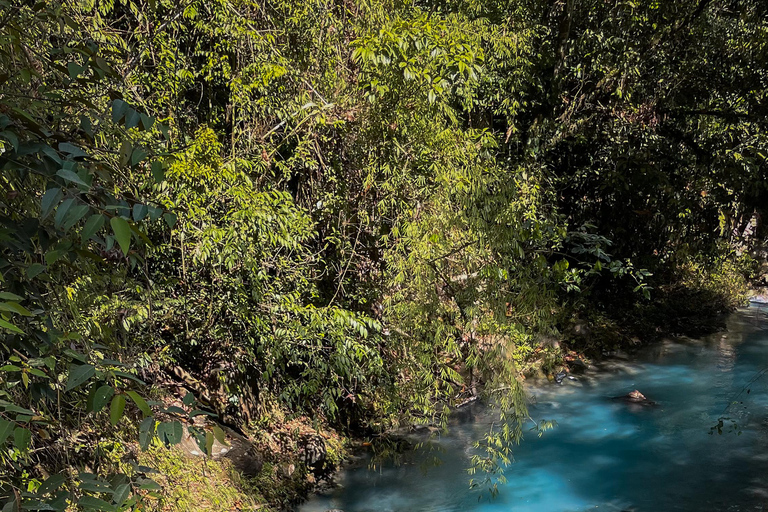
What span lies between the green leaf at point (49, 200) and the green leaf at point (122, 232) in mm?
138

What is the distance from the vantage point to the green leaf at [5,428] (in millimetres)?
918

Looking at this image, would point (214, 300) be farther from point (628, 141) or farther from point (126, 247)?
point (628, 141)

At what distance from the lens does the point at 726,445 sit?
6102 mm

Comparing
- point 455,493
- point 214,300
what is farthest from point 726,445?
point 214,300

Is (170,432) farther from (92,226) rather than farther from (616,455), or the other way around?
(616,455)

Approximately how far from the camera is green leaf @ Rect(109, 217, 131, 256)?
2.91 ft

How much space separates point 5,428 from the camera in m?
0.94

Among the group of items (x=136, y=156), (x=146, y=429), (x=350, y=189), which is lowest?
(x=146, y=429)

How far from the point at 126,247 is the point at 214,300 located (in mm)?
3923

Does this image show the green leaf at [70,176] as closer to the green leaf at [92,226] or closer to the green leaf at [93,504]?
the green leaf at [92,226]

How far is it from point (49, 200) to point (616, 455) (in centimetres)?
626

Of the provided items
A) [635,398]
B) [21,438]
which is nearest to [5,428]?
[21,438]

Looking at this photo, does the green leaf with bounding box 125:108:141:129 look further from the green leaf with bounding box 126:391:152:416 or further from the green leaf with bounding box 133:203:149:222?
the green leaf with bounding box 126:391:152:416

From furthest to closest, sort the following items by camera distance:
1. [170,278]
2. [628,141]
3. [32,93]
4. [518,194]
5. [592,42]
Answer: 1. [628,141]
2. [592,42]
3. [518,194]
4. [170,278]
5. [32,93]
